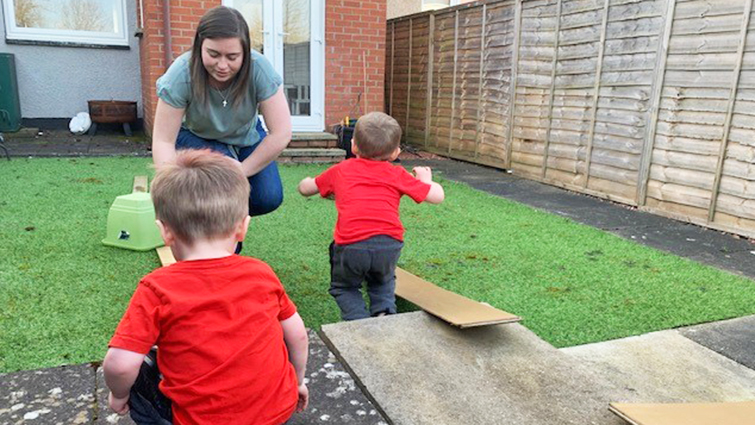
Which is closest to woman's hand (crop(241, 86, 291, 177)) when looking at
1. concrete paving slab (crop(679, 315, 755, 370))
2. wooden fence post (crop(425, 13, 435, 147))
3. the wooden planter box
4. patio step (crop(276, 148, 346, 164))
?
concrete paving slab (crop(679, 315, 755, 370))

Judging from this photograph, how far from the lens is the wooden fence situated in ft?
15.2

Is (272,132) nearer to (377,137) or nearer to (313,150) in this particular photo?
(377,137)

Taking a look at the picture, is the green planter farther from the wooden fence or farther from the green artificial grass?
the wooden fence

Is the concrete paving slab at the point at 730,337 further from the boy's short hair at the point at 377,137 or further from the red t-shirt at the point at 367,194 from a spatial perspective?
the boy's short hair at the point at 377,137

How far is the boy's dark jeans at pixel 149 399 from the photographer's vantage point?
1331mm

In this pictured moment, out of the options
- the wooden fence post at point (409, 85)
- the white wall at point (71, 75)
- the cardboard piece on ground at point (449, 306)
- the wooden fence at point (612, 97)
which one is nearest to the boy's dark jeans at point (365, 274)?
the cardboard piece on ground at point (449, 306)

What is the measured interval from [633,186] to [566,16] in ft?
6.80

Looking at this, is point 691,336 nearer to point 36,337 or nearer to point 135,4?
point 36,337

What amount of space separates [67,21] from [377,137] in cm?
871

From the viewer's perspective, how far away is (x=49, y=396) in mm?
1874

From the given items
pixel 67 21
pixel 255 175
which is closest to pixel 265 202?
pixel 255 175

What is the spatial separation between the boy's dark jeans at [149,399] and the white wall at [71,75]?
29.7 feet

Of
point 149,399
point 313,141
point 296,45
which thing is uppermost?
point 296,45

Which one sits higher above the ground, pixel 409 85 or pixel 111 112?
pixel 409 85
